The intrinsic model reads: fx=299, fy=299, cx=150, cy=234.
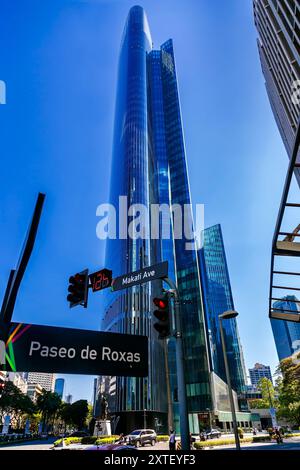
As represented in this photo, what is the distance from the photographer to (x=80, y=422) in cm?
10606

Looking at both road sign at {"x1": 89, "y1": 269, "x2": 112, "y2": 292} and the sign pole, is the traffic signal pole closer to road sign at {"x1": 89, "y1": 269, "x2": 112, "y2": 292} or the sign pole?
road sign at {"x1": 89, "y1": 269, "x2": 112, "y2": 292}

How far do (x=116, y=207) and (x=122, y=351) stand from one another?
280 ft

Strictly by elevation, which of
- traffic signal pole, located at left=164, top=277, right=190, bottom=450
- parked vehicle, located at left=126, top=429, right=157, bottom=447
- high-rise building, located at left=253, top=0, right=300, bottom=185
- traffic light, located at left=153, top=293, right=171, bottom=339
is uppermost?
high-rise building, located at left=253, top=0, right=300, bottom=185

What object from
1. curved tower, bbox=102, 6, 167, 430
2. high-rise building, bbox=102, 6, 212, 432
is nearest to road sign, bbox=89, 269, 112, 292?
curved tower, bbox=102, 6, 167, 430

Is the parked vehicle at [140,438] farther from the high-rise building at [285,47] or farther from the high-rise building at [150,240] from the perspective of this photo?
the high-rise building at [285,47]

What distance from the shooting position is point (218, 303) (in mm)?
111375

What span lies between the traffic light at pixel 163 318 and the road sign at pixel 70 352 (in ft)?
3.38

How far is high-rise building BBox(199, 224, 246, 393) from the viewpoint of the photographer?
102500 millimetres

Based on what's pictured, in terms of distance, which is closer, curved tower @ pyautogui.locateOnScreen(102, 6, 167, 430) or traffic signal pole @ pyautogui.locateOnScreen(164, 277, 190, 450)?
traffic signal pole @ pyautogui.locateOnScreen(164, 277, 190, 450)

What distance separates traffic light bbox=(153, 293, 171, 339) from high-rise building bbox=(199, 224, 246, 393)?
95843 mm

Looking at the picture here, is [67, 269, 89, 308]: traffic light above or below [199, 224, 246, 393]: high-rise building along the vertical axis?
below

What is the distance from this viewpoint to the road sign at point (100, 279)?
25.0 ft
